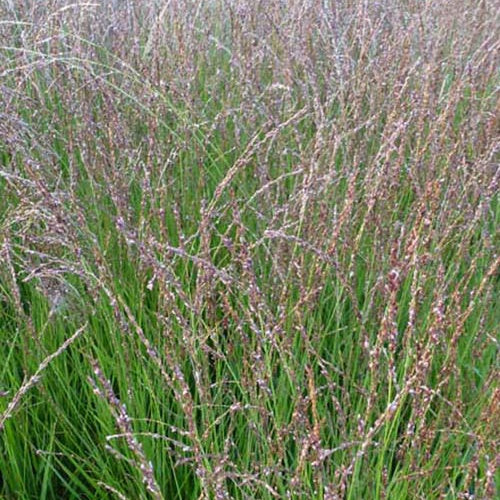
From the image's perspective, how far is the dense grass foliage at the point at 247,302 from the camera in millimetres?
1121

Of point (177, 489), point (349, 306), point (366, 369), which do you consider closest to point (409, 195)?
point (349, 306)

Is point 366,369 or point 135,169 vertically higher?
point 135,169

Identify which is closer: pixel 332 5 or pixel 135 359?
pixel 135 359

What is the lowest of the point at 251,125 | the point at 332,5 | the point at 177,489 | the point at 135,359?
the point at 177,489

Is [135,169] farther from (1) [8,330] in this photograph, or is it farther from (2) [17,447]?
(2) [17,447]

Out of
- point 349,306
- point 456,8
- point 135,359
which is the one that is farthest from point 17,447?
point 456,8

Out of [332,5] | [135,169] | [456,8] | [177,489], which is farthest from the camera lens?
[456,8]

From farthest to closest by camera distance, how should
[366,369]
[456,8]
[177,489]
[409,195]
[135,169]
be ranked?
[456,8], [409,195], [135,169], [366,369], [177,489]

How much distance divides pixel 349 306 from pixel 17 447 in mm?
810

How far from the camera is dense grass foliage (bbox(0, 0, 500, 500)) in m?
1.12

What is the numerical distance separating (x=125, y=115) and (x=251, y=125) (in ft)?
1.24

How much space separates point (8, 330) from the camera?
176cm

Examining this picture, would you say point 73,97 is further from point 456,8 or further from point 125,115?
point 456,8

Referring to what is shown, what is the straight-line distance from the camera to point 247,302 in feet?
5.61
